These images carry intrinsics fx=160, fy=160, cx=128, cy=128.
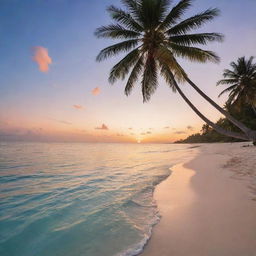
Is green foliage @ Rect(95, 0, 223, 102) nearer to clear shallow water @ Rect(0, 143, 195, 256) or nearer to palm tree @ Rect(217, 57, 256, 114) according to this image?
clear shallow water @ Rect(0, 143, 195, 256)

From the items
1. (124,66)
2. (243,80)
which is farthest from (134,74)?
(243,80)

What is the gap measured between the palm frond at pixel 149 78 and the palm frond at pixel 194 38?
1.58 meters

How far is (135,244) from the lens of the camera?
3.41 m

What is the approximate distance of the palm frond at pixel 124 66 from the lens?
9.56 metres

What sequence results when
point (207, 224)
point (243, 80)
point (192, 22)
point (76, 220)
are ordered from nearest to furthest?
point (207, 224), point (76, 220), point (192, 22), point (243, 80)

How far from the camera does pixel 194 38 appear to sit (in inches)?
325

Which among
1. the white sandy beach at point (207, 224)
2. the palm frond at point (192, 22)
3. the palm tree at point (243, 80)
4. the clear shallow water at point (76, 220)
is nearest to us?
the white sandy beach at point (207, 224)

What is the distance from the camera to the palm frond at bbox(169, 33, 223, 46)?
8016mm

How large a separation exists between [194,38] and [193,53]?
0.76 meters

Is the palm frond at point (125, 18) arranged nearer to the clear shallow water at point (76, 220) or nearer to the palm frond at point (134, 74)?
the palm frond at point (134, 74)

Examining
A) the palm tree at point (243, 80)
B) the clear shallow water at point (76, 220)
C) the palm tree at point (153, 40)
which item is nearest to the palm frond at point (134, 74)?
the palm tree at point (153, 40)

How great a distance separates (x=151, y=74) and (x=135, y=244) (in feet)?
28.1

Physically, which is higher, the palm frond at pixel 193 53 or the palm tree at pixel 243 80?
the palm tree at pixel 243 80

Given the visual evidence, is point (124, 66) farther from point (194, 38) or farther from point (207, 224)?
point (207, 224)
